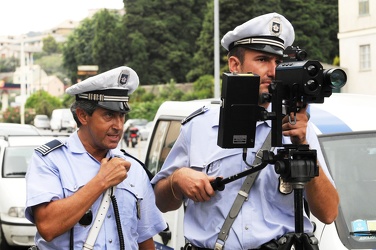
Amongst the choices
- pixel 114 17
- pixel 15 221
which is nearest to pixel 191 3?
pixel 114 17

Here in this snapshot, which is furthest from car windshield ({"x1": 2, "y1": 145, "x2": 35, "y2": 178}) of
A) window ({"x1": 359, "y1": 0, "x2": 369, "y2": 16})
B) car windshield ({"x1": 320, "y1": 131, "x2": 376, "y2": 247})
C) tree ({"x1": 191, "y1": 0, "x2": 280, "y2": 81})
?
tree ({"x1": 191, "y1": 0, "x2": 280, "y2": 81})

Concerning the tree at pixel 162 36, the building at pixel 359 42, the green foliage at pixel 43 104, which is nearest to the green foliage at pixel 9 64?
the green foliage at pixel 43 104

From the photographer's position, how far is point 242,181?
3301 mm

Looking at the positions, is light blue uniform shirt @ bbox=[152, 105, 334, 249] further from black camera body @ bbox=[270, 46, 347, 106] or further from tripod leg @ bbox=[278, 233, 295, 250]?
black camera body @ bbox=[270, 46, 347, 106]

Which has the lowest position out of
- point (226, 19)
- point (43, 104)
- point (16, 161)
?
point (16, 161)

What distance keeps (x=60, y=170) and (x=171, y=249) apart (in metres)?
1.57

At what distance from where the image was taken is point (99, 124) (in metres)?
3.50

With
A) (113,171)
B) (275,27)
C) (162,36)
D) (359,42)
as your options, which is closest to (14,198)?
(113,171)

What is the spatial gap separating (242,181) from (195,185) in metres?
0.23

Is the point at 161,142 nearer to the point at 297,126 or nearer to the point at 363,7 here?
the point at 297,126

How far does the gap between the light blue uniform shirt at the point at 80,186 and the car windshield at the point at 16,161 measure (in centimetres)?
692

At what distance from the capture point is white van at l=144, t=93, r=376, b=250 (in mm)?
3770

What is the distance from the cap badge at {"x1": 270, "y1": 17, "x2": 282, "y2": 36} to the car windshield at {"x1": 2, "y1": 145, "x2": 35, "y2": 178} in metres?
7.28

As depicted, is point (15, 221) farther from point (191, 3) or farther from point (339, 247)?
point (191, 3)
